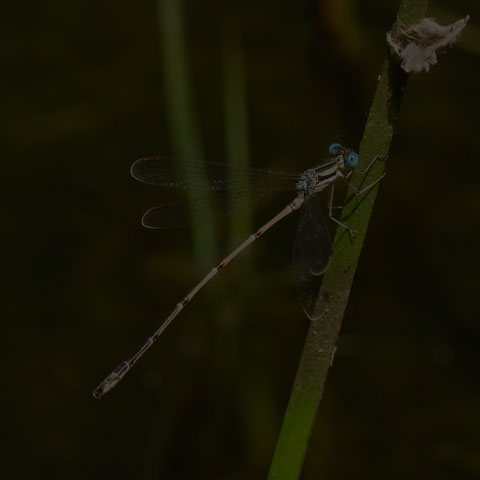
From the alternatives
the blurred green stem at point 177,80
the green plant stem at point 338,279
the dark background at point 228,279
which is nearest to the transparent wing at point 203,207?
the blurred green stem at point 177,80

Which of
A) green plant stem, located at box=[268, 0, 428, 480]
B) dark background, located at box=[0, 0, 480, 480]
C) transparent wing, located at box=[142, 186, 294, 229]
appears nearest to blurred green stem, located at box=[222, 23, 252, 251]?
dark background, located at box=[0, 0, 480, 480]

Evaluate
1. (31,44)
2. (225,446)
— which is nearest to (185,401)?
(225,446)

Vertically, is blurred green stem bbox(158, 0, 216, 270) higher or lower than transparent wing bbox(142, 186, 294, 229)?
higher

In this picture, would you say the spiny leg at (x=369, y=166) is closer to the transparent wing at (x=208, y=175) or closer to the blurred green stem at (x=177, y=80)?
the transparent wing at (x=208, y=175)

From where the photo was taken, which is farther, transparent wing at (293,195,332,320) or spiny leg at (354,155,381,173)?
transparent wing at (293,195,332,320)

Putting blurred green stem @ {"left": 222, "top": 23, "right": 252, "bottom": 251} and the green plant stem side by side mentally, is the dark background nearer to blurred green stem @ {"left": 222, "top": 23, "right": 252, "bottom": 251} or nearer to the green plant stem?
blurred green stem @ {"left": 222, "top": 23, "right": 252, "bottom": 251}

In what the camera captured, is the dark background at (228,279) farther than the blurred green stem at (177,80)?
Yes

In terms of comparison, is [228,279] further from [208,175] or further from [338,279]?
[338,279]
